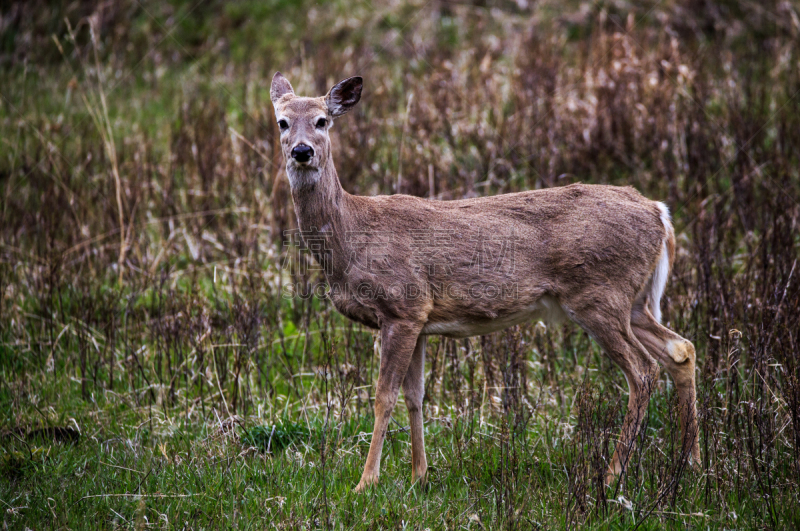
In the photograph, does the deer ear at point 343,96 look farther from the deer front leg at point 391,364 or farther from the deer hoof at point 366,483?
the deer hoof at point 366,483

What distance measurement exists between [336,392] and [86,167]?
4.48 metres

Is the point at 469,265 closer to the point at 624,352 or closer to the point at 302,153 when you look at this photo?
the point at 624,352

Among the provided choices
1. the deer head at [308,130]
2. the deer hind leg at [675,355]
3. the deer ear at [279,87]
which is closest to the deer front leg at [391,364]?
the deer head at [308,130]

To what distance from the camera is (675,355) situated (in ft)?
15.2

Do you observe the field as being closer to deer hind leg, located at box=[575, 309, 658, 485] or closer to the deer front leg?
deer hind leg, located at box=[575, 309, 658, 485]

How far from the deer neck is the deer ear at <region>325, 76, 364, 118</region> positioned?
1.27ft

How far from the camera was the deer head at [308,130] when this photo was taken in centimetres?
427

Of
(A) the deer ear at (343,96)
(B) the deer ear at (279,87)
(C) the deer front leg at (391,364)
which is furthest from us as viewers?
(B) the deer ear at (279,87)

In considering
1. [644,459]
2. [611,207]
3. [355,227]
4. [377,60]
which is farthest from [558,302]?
[377,60]

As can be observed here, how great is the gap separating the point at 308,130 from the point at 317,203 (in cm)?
43

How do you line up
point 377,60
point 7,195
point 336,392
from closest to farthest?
point 336,392
point 7,195
point 377,60

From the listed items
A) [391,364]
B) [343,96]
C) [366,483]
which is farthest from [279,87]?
[366,483]

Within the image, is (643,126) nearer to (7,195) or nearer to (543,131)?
(543,131)

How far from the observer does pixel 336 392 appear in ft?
17.6
